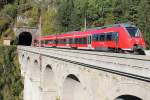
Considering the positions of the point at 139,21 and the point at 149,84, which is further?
the point at 139,21

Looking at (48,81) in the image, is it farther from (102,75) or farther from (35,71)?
(102,75)

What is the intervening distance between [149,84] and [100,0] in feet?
183

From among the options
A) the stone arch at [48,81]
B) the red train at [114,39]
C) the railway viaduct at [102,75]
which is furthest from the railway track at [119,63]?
the stone arch at [48,81]

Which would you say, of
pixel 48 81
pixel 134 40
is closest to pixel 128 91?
pixel 134 40

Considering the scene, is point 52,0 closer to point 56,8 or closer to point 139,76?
point 56,8

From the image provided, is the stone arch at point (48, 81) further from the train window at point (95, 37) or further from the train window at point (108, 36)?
the train window at point (108, 36)

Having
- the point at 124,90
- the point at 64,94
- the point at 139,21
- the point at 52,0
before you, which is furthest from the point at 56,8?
the point at 124,90

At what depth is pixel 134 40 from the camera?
23.2m

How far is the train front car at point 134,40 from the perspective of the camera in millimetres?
22484

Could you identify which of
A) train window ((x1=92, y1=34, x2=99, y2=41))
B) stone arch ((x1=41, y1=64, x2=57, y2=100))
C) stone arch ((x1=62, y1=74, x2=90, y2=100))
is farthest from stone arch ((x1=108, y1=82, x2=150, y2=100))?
stone arch ((x1=41, y1=64, x2=57, y2=100))

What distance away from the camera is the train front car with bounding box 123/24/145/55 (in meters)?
22.5

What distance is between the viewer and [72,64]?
886 inches

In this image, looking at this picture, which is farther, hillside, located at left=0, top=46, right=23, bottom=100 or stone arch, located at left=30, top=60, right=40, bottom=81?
hillside, located at left=0, top=46, right=23, bottom=100

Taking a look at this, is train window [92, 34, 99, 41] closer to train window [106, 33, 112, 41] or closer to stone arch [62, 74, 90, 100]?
train window [106, 33, 112, 41]
